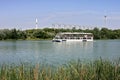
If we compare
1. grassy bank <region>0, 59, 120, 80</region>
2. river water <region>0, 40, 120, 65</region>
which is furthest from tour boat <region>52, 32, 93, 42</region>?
grassy bank <region>0, 59, 120, 80</region>

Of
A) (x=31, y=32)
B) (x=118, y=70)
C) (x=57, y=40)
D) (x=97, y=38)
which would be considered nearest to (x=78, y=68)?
(x=118, y=70)

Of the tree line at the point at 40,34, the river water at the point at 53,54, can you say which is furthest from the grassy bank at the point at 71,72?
the tree line at the point at 40,34

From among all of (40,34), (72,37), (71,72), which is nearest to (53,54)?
(71,72)

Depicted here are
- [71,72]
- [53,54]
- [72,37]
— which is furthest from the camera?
[72,37]

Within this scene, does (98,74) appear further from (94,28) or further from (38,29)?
(94,28)

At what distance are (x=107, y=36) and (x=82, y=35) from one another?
Answer: 97.9ft

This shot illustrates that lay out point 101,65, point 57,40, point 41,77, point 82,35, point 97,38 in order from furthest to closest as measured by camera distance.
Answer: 1. point 97,38
2. point 82,35
3. point 57,40
4. point 101,65
5. point 41,77

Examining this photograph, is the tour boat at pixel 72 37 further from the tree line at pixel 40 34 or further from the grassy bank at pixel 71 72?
the grassy bank at pixel 71 72

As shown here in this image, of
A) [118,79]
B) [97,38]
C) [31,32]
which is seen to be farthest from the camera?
[97,38]

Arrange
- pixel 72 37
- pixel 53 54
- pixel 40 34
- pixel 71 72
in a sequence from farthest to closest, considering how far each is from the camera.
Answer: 1. pixel 40 34
2. pixel 72 37
3. pixel 53 54
4. pixel 71 72

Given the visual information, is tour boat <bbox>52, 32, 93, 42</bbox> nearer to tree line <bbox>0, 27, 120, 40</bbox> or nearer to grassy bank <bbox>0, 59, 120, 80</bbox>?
tree line <bbox>0, 27, 120, 40</bbox>

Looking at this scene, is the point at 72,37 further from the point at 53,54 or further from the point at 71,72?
the point at 71,72

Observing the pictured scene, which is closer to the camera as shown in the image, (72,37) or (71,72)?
(71,72)

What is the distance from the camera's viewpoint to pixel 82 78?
9.02 meters
